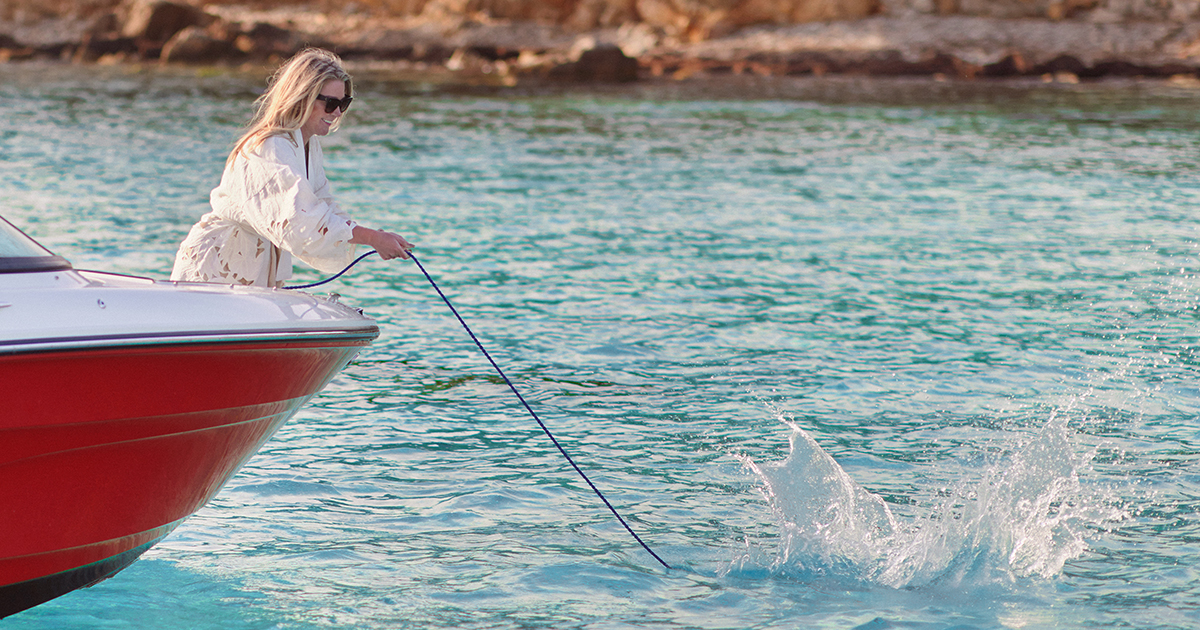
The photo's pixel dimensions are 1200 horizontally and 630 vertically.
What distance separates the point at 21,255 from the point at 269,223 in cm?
76

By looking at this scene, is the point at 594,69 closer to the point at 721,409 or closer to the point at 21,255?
the point at 721,409

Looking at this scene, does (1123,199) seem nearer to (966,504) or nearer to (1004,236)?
(1004,236)

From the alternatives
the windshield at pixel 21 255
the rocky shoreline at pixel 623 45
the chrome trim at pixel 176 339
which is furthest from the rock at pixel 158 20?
the chrome trim at pixel 176 339

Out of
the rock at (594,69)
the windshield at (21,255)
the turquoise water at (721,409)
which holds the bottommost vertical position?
the turquoise water at (721,409)

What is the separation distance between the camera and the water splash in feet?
15.9

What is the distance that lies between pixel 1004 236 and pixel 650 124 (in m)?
12.7

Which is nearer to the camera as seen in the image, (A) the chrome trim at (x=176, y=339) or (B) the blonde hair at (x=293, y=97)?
(A) the chrome trim at (x=176, y=339)

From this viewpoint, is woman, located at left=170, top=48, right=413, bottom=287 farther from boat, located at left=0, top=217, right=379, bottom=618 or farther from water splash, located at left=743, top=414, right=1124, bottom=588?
water splash, located at left=743, top=414, right=1124, bottom=588

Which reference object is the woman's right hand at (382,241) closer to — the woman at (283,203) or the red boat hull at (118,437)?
the woman at (283,203)

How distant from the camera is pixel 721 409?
7.07 meters

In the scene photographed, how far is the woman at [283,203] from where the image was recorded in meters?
4.35

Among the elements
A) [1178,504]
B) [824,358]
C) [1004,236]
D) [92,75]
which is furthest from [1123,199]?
[92,75]

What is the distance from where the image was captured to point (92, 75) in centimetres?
3816

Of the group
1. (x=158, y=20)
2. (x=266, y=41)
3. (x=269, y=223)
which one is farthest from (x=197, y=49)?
(x=269, y=223)
